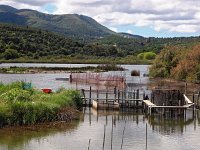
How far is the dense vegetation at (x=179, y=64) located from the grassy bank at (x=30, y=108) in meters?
51.4

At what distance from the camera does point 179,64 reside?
9244 cm

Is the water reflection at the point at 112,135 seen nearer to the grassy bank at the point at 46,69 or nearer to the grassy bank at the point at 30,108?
the grassy bank at the point at 30,108

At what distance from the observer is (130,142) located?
30.2 meters

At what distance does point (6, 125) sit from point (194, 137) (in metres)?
13.0

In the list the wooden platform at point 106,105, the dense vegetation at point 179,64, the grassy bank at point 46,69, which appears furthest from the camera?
the grassy bank at point 46,69

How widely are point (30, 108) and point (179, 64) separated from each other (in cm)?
6276

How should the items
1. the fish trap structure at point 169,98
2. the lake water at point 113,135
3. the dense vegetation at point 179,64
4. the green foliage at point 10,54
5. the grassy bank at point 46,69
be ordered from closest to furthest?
the lake water at point 113,135
the fish trap structure at point 169,98
the dense vegetation at point 179,64
the grassy bank at point 46,69
the green foliage at point 10,54

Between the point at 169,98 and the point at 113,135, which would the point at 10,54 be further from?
the point at 113,135

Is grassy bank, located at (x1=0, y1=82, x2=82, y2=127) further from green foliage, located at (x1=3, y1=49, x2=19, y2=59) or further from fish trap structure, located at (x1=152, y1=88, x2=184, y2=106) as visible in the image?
green foliage, located at (x1=3, y1=49, x2=19, y2=59)

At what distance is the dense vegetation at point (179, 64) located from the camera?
8825 centimetres

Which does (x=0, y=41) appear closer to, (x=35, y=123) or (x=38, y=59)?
(x=38, y=59)

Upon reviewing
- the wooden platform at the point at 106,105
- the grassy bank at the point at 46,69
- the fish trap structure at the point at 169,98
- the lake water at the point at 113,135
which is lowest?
the lake water at the point at 113,135

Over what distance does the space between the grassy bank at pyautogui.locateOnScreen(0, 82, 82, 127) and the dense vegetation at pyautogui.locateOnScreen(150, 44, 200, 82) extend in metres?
51.4

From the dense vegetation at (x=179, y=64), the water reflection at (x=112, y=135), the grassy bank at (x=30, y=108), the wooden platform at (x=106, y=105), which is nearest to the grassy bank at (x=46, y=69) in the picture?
the dense vegetation at (x=179, y=64)
